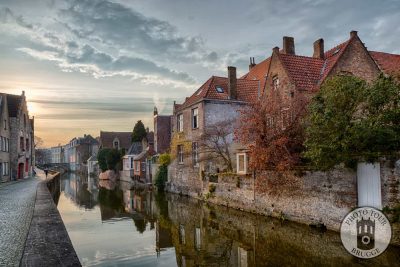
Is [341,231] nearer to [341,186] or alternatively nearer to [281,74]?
[341,186]

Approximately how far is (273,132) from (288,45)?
37.5ft

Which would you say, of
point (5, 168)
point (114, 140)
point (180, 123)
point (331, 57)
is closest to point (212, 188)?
point (180, 123)

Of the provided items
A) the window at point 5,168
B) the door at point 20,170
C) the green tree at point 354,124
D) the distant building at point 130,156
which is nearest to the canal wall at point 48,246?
the green tree at point 354,124

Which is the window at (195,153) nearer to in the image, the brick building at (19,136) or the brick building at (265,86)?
the brick building at (265,86)

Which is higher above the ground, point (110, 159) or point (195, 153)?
point (195, 153)

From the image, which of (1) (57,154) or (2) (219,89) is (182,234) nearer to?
(2) (219,89)

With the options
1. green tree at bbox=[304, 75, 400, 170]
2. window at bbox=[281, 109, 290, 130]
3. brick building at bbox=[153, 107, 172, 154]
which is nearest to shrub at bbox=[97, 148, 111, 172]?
brick building at bbox=[153, 107, 172, 154]

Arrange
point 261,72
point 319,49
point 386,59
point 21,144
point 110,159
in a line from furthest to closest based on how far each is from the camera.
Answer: point 110,159 < point 21,144 < point 261,72 < point 386,59 < point 319,49

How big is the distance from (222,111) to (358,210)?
1483cm

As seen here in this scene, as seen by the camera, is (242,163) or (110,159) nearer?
(242,163)

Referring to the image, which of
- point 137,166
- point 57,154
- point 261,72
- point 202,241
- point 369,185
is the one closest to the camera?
point 369,185

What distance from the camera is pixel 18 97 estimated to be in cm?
4278

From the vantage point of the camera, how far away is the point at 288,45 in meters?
26.1

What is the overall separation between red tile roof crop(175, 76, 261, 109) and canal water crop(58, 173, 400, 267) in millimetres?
9350
